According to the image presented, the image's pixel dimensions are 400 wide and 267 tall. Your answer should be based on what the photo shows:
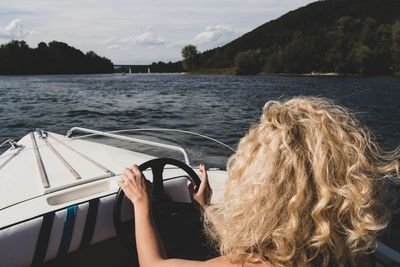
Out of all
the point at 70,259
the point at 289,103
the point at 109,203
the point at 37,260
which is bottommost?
the point at 70,259

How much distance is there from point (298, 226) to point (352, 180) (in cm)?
21

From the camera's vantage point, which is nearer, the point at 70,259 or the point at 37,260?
the point at 37,260

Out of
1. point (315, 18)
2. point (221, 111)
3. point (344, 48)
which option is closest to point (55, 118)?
point (221, 111)

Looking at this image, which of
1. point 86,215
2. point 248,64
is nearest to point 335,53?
point 248,64

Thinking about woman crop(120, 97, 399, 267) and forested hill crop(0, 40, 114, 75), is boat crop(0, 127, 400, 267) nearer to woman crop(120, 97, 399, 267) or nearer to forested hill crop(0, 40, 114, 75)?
woman crop(120, 97, 399, 267)

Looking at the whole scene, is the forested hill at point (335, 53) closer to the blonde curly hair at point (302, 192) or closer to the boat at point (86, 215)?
the boat at point (86, 215)

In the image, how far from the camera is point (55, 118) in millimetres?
14570

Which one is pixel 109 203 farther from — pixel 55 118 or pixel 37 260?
pixel 55 118

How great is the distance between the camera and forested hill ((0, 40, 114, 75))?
3371 inches

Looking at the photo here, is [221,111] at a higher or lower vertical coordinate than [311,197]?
lower

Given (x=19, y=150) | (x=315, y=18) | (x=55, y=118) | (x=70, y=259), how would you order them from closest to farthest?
(x=70, y=259) → (x=19, y=150) → (x=55, y=118) → (x=315, y=18)

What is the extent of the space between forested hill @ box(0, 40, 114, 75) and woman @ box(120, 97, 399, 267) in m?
92.2

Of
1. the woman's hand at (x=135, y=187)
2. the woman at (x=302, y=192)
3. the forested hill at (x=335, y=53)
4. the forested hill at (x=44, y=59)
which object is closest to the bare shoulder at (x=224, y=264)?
the woman at (x=302, y=192)

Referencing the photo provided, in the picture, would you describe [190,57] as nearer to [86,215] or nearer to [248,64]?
[248,64]
